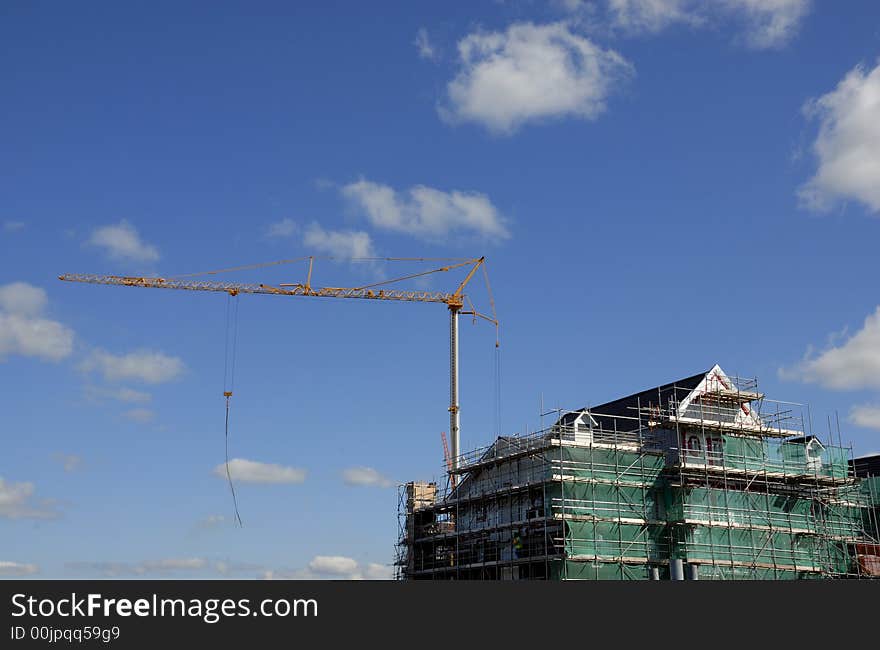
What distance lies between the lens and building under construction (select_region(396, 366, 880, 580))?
205 feet

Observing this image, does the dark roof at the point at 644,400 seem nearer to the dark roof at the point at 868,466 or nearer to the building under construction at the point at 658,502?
the building under construction at the point at 658,502

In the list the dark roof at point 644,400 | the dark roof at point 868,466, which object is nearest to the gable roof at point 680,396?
the dark roof at point 644,400

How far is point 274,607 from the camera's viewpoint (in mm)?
28531

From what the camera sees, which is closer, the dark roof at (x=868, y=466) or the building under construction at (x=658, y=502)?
the building under construction at (x=658, y=502)

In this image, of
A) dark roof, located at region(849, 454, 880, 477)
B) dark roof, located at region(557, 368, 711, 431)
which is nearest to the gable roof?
dark roof, located at region(557, 368, 711, 431)

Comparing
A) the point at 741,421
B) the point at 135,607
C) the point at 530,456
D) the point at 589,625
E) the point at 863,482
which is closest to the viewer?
the point at 135,607

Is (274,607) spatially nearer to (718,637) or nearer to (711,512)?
(718,637)

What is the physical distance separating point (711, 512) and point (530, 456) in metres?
12.6

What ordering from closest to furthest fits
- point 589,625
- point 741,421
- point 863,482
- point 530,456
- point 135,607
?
point 135,607, point 589,625, point 530,456, point 741,421, point 863,482

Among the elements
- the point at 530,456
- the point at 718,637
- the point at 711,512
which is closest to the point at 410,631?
the point at 718,637

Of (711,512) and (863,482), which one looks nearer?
(711,512)

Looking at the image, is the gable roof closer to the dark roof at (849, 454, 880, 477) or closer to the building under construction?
the building under construction

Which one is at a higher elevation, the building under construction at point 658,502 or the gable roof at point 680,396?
the gable roof at point 680,396

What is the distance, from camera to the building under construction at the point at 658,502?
62375 mm
